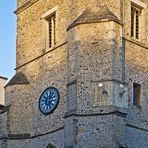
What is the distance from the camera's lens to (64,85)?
113ft

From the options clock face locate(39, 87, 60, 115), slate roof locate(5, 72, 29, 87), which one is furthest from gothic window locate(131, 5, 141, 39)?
slate roof locate(5, 72, 29, 87)

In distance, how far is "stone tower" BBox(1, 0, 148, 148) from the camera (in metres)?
31.9

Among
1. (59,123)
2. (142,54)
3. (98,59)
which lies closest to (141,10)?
(142,54)

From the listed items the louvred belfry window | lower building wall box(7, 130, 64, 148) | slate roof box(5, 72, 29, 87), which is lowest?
A: lower building wall box(7, 130, 64, 148)

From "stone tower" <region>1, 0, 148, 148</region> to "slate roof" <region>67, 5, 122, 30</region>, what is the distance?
5cm

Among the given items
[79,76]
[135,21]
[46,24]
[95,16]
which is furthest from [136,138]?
[46,24]

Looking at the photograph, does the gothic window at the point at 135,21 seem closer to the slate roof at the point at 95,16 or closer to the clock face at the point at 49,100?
the slate roof at the point at 95,16

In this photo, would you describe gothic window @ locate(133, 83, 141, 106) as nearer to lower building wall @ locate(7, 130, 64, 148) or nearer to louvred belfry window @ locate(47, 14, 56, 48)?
lower building wall @ locate(7, 130, 64, 148)

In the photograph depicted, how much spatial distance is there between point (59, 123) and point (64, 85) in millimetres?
2022

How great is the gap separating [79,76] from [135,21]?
5.41m

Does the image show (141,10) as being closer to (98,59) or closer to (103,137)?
(98,59)

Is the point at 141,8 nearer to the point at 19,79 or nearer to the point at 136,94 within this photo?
the point at 136,94

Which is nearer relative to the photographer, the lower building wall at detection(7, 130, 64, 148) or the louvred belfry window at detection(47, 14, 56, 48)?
the lower building wall at detection(7, 130, 64, 148)

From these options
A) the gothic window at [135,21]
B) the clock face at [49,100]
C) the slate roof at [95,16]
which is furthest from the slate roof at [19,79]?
the gothic window at [135,21]
